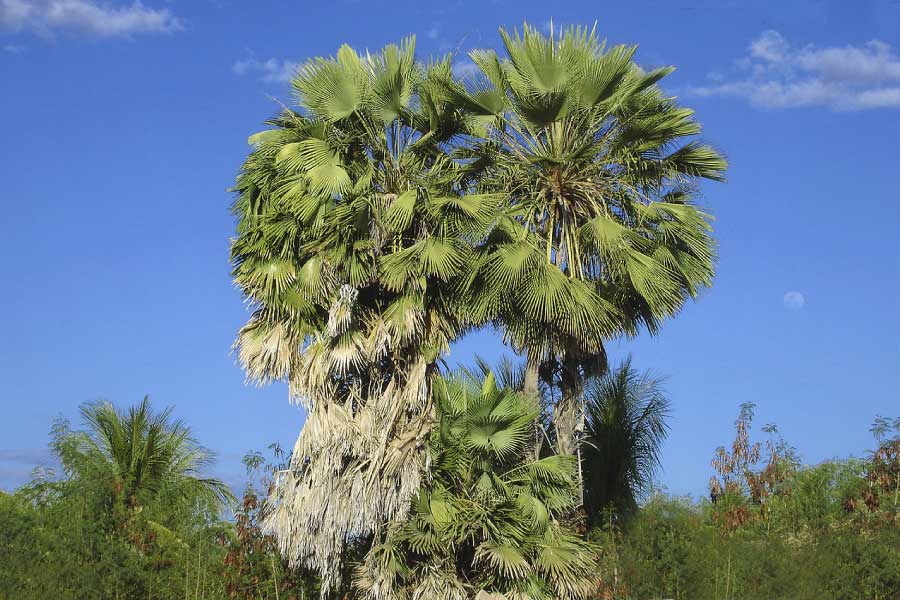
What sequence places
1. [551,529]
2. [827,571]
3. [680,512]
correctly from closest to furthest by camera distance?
[551,529] → [827,571] → [680,512]

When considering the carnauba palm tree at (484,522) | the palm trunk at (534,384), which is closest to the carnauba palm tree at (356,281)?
the carnauba palm tree at (484,522)

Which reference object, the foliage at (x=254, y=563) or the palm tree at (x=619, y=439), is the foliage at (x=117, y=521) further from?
the palm tree at (x=619, y=439)

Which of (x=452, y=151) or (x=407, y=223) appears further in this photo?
(x=452, y=151)

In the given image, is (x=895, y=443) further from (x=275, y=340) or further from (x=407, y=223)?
(x=275, y=340)

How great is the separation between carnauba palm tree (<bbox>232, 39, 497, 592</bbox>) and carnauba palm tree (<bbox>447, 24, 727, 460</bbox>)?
634mm

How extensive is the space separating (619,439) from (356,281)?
5750mm

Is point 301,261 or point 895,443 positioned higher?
point 301,261

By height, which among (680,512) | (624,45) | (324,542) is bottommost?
(324,542)

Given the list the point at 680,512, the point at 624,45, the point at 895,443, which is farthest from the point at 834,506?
the point at 624,45

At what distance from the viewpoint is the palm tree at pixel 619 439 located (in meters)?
18.2

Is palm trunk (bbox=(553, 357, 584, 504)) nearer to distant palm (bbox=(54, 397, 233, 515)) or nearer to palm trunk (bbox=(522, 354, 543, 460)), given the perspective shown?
palm trunk (bbox=(522, 354, 543, 460))

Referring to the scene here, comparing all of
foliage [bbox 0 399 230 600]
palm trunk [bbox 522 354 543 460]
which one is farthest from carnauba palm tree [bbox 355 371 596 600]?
foliage [bbox 0 399 230 600]

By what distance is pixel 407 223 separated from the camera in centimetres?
1555

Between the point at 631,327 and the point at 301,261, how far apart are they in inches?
206
